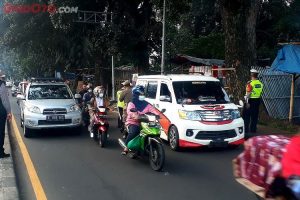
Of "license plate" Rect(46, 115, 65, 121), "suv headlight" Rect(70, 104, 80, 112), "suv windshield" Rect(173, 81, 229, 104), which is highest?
"suv windshield" Rect(173, 81, 229, 104)

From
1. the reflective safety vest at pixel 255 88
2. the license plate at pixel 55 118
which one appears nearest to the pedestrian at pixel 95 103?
the license plate at pixel 55 118

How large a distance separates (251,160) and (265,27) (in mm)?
32220

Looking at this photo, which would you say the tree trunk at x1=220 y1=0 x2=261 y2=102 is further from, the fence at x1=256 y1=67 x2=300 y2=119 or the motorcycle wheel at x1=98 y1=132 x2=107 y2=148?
the motorcycle wheel at x1=98 y1=132 x2=107 y2=148

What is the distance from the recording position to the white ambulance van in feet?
31.7

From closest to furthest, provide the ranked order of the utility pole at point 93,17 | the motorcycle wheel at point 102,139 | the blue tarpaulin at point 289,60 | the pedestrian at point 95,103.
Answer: the motorcycle wheel at point 102,139, the pedestrian at point 95,103, the blue tarpaulin at point 289,60, the utility pole at point 93,17

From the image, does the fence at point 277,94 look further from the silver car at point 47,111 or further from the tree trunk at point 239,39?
the silver car at point 47,111

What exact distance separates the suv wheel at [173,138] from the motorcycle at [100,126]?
1.72 m

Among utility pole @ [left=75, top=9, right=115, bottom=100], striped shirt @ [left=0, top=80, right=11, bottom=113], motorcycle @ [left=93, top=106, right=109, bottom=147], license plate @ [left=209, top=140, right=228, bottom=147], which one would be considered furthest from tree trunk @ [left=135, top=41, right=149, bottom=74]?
striped shirt @ [left=0, top=80, right=11, bottom=113]

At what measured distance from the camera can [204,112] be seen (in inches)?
386

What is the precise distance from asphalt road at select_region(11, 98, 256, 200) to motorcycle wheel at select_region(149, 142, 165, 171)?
5.6 inches

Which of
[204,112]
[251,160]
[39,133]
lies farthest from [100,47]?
[251,160]

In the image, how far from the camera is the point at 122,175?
7.73m

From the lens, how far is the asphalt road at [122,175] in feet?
21.4

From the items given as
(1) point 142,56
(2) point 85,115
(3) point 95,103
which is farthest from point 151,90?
(1) point 142,56
